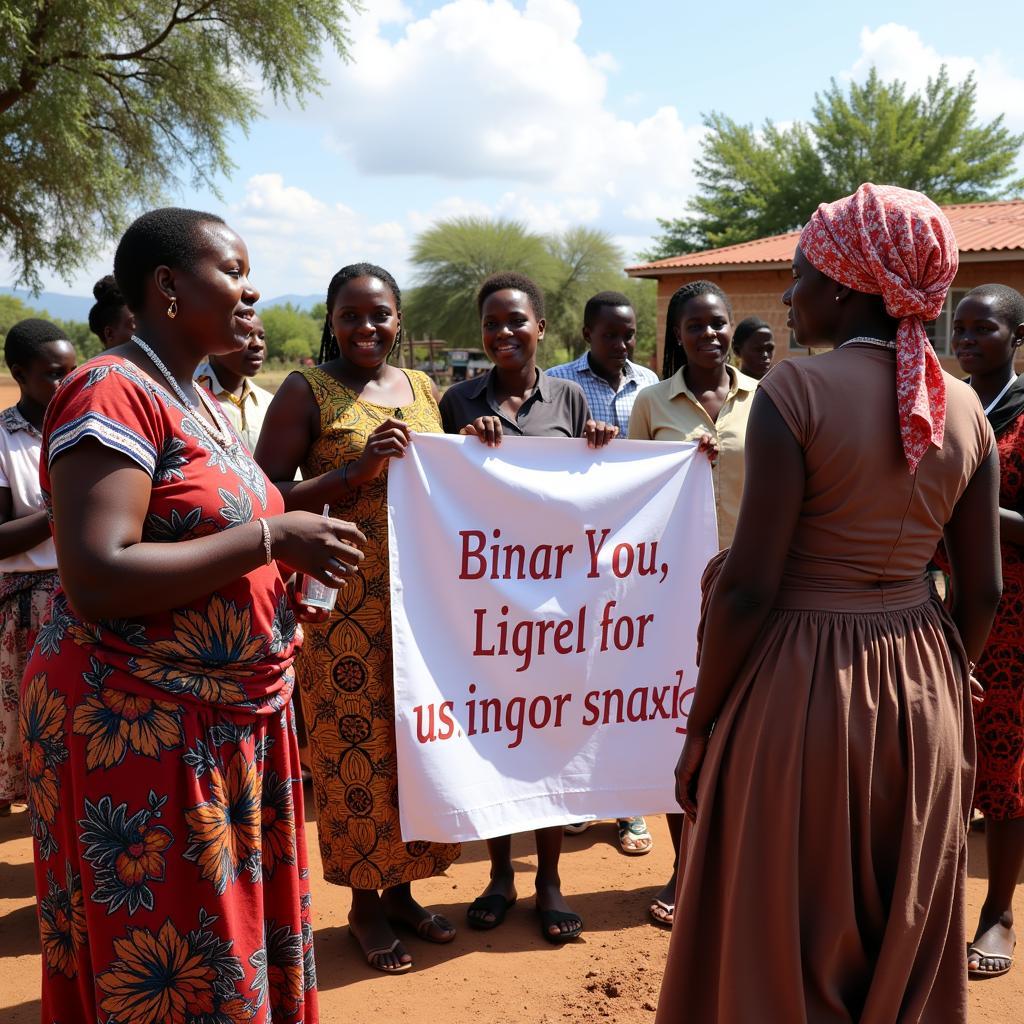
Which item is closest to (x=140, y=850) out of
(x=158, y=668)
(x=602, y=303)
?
(x=158, y=668)

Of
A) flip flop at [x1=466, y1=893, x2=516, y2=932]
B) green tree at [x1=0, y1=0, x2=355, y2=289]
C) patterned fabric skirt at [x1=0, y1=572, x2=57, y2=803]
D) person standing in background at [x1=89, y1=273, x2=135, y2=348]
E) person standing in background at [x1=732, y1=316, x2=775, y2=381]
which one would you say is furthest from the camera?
green tree at [x1=0, y1=0, x2=355, y2=289]

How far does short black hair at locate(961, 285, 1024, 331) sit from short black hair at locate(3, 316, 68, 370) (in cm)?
362

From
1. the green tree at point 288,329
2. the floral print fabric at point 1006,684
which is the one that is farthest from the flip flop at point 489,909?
the green tree at point 288,329

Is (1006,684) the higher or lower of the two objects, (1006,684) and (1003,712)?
the higher

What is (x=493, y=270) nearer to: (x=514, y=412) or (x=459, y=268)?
(x=459, y=268)

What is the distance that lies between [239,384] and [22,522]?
1.76 meters

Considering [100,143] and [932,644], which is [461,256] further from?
[932,644]

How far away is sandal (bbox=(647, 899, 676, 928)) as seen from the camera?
3.84 meters

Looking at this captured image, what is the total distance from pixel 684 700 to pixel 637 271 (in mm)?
20041

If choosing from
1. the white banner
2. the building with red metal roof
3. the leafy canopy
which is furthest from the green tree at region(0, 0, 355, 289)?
the leafy canopy

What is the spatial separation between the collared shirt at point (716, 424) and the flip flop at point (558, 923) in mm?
1603

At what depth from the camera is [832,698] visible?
2.13 metres

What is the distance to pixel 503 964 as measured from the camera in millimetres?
3570

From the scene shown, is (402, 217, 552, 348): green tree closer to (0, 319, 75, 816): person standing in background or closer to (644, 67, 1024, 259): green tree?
(644, 67, 1024, 259): green tree
